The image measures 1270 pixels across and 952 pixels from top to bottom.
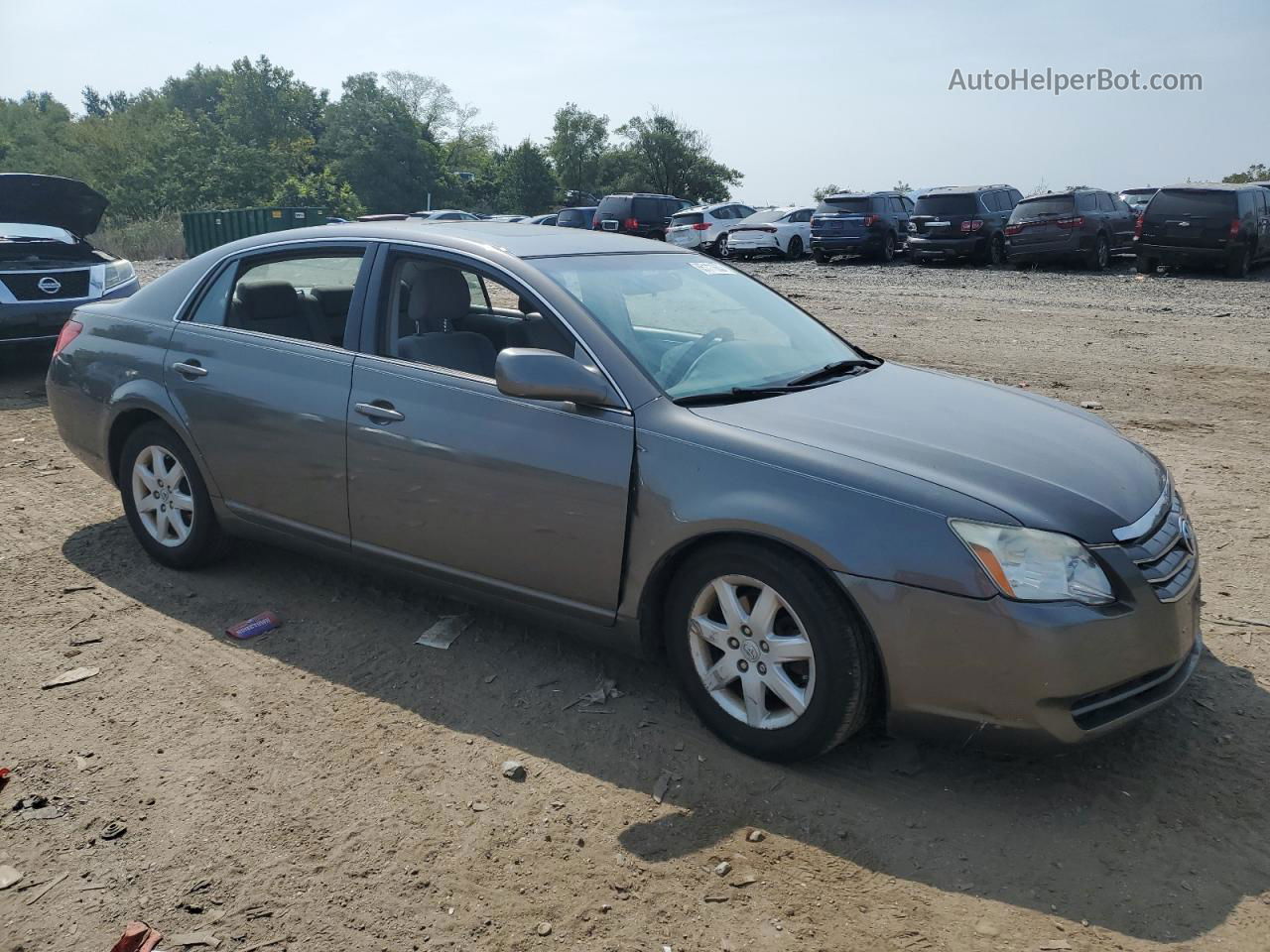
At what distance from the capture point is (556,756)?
364cm

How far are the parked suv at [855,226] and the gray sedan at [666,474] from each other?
2224cm

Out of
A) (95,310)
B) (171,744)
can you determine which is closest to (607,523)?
(171,744)

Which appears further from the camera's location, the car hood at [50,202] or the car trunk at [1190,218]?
the car trunk at [1190,218]

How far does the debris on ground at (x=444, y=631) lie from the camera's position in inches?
177

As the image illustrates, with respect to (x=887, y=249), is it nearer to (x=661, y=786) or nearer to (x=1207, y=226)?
(x=1207, y=226)

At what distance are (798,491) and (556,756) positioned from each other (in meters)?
1.21

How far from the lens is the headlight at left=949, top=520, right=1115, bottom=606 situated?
3.08 m

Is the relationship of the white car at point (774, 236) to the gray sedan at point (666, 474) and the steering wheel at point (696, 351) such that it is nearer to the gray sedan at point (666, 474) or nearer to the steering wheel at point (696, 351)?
the gray sedan at point (666, 474)

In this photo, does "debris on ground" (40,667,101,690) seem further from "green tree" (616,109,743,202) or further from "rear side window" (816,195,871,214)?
"green tree" (616,109,743,202)

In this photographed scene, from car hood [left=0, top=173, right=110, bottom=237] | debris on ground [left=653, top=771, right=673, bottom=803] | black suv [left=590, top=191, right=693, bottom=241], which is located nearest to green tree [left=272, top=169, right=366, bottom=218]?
black suv [left=590, top=191, right=693, bottom=241]

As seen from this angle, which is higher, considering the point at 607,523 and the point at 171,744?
the point at 607,523

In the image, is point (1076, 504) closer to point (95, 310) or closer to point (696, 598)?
point (696, 598)

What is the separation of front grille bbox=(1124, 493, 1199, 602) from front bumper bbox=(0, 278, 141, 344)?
9.18 meters

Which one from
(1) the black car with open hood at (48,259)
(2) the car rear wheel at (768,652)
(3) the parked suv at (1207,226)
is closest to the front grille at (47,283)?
(1) the black car with open hood at (48,259)
